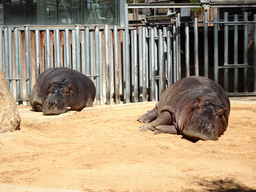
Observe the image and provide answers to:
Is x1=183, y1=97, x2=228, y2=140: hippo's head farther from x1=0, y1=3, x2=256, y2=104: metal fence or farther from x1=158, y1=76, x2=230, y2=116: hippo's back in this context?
x1=0, y1=3, x2=256, y2=104: metal fence

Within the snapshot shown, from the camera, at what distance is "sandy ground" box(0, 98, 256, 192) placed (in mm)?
3344

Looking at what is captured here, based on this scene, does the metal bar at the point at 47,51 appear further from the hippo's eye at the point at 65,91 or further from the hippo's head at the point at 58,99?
the hippo's eye at the point at 65,91

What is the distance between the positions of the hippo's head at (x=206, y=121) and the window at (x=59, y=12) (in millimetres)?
6098

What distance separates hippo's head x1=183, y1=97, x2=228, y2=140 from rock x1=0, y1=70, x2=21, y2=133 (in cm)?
240

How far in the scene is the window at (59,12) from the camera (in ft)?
35.8

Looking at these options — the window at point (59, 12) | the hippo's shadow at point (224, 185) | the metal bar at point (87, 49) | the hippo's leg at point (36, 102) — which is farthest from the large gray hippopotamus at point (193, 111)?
the window at point (59, 12)

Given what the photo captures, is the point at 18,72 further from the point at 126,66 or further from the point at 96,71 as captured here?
the point at 126,66

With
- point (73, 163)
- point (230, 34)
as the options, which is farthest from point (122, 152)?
point (230, 34)

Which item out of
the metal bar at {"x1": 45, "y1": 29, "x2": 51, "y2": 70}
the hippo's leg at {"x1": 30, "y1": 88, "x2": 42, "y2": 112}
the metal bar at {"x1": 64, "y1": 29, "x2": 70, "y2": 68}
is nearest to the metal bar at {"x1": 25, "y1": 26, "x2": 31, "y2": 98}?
the metal bar at {"x1": 45, "y1": 29, "x2": 51, "y2": 70}

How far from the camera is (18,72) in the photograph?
10.5 meters

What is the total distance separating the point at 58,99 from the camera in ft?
26.7

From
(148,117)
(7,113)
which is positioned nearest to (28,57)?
(148,117)

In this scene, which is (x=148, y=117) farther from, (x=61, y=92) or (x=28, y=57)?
(x=28, y=57)

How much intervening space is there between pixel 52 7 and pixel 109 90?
9.62 feet
